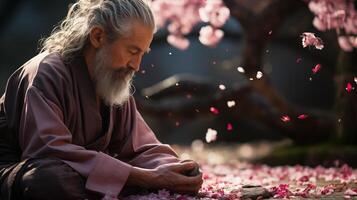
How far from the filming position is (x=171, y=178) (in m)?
3.57

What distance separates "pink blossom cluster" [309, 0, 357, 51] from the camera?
18.2 feet

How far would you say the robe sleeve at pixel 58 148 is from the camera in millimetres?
3355

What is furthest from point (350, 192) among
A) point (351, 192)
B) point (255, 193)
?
point (255, 193)

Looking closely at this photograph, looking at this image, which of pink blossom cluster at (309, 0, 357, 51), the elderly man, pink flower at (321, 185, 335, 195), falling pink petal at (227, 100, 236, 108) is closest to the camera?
the elderly man

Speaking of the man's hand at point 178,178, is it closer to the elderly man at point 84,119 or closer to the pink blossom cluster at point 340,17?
the elderly man at point 84,119

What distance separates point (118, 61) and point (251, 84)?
4.01m

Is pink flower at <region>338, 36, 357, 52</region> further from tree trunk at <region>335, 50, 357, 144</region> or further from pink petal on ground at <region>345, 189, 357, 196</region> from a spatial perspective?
pink petal on ground at <region>345, 189, 357, 196</region>

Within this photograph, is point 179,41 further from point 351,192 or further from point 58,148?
point 58,148

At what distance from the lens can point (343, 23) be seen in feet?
18.5

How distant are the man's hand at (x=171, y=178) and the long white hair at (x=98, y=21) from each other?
787mm

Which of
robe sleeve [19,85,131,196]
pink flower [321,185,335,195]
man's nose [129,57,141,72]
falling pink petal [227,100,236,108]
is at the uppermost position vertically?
falling pink petal [227,100,236,108]

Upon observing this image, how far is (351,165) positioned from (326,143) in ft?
2.79

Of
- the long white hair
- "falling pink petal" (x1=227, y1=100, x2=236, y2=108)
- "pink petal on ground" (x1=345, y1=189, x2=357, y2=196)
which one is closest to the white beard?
the long white hair

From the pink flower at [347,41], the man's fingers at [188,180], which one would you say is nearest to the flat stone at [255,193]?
the man's fingers at [188,180]
